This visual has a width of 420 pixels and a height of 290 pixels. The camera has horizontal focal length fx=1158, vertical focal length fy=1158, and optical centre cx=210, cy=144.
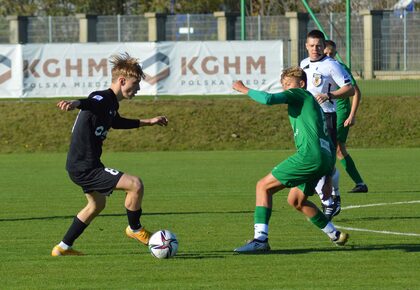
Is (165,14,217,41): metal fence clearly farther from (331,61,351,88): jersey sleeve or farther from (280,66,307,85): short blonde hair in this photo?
(280,66,307,85): short blonde hair

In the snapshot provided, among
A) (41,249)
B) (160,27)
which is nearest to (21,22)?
(160,27)

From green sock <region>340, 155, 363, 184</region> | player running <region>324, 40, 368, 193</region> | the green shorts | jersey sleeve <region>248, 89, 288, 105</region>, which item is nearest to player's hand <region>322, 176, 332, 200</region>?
the green shorts

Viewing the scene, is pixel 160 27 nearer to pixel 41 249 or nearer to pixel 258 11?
pixel 258 11

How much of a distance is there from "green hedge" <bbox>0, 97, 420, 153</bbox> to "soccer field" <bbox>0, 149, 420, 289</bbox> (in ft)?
21.3

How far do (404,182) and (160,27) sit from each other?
115ft

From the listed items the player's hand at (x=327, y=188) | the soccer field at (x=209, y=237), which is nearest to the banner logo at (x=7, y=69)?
the soccer field at (x=209, y=237)

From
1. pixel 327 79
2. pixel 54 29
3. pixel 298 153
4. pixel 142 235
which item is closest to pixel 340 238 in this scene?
pixel 298 153

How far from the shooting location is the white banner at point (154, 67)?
28.2m

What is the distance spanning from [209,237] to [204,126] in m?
16.4

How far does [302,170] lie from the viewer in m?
10.2

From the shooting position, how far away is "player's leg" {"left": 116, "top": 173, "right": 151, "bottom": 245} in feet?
32.5

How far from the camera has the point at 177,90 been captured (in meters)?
28.5

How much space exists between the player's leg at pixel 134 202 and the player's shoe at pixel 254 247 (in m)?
0.86

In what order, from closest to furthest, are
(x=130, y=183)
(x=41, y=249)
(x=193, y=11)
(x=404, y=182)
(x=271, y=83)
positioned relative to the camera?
1. (x=130, y=183)
2. (x=41, y=249)
3. (x=404, y=182)
4. (x=271, y=83)
5. (x=193, y=11)
